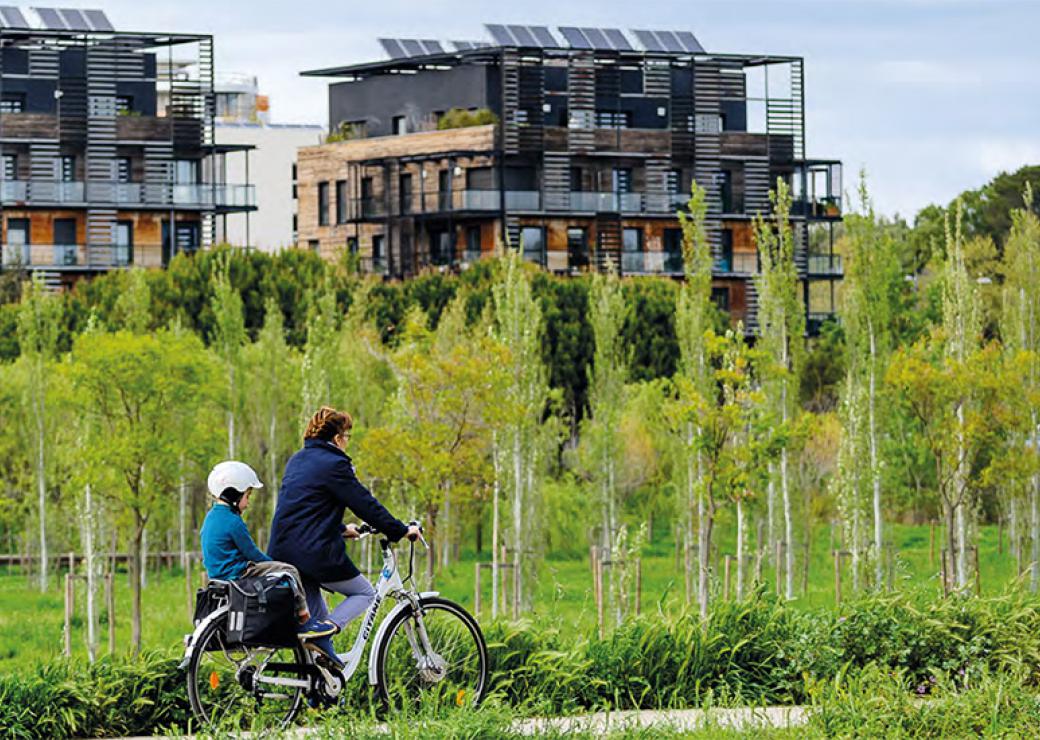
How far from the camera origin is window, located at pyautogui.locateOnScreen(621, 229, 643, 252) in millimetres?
71750

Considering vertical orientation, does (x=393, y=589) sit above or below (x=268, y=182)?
below

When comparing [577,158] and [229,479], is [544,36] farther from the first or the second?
[229,479]

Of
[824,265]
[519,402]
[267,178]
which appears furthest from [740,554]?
[267,178]

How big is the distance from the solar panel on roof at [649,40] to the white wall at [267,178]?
2844 centimetres

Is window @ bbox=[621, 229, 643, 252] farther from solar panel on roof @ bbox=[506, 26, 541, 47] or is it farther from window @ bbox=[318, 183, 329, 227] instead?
window @ bbox=[318, 183, 329, 227]

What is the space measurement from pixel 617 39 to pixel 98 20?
17.7 m

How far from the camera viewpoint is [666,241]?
2847 inches

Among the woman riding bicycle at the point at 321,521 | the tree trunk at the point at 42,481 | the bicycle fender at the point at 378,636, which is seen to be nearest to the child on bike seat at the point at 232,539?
the woman riding bicycle at the point at 321,521

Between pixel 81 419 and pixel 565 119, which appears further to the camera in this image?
pixel 565 119

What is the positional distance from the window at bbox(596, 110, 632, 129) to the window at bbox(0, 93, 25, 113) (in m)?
19.9

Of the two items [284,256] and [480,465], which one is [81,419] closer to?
[480,465]

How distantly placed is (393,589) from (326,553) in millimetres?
516

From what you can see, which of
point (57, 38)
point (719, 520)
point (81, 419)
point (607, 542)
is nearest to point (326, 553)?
point (81, 419)

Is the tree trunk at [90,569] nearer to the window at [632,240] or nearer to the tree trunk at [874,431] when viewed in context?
the tree trunk at [874,431]
